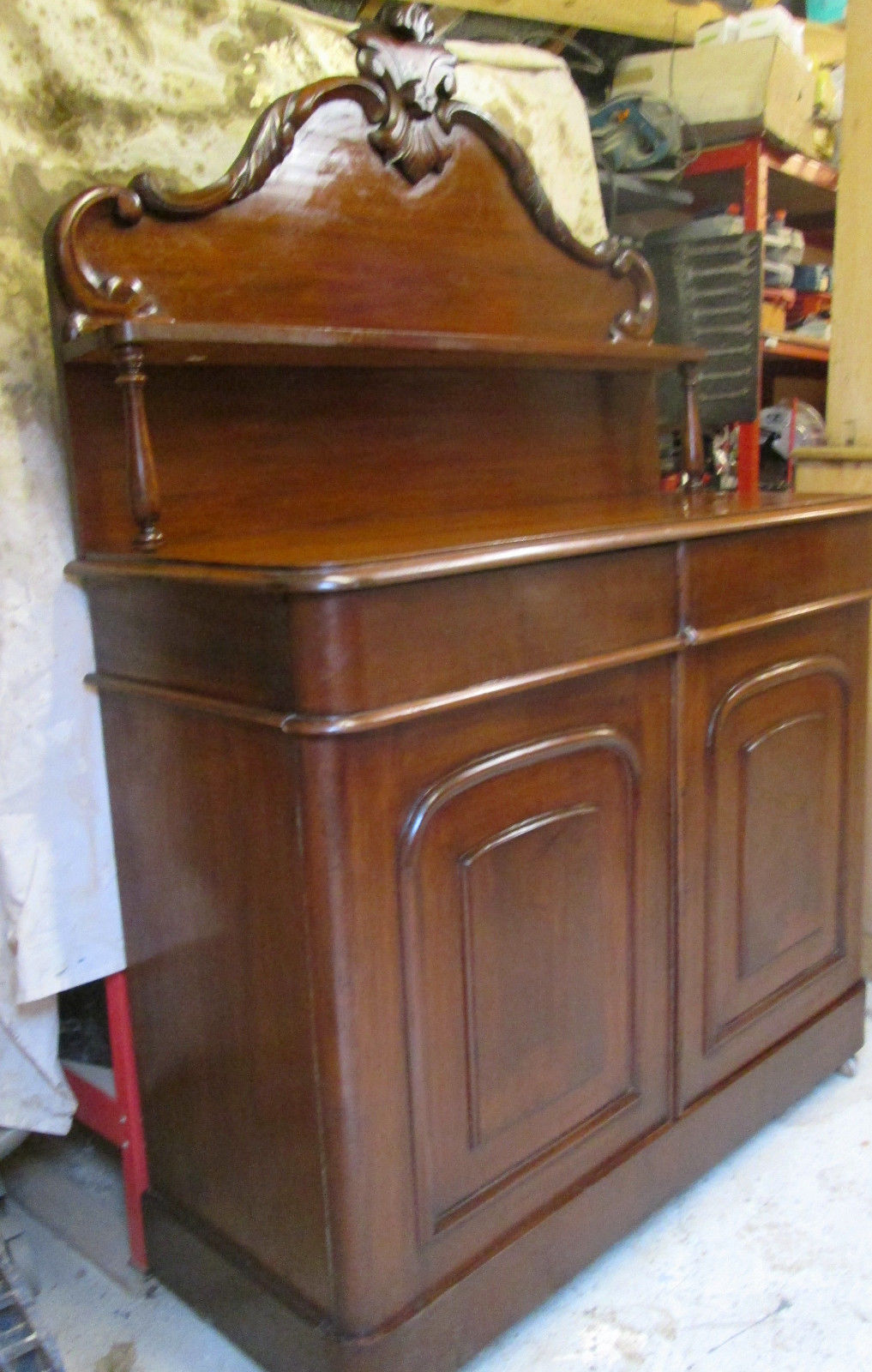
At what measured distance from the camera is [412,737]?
99cm

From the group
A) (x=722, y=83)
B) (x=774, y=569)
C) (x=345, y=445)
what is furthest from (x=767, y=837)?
(x=722, y=83)

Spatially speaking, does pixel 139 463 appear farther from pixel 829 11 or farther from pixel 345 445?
pixel 829 11

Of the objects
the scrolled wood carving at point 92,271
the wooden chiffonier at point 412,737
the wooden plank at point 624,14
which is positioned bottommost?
the wooden chiffonier at point 412,737

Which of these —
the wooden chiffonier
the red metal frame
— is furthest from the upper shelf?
the red metal frame

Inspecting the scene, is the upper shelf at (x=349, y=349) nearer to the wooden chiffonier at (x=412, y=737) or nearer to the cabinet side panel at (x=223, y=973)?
the wooden chiffonier at (x=412, y=737)

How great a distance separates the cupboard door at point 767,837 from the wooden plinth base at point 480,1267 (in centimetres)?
6

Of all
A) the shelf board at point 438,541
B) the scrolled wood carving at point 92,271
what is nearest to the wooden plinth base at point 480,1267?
the shelf board at point 438,541

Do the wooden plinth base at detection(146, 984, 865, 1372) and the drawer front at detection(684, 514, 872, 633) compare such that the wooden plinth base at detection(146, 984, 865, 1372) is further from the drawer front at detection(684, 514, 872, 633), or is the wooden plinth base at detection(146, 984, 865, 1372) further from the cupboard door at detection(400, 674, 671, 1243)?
the drawer front at detection(684, 514, 872, 633)

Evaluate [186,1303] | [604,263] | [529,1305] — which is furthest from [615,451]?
[186,1303]

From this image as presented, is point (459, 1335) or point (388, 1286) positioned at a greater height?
point (388, 1286)

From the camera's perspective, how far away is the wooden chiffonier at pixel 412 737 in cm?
99

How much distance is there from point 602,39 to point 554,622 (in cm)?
175

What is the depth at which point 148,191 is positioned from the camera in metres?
1.14

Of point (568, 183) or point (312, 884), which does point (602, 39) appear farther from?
point (312, 884)
